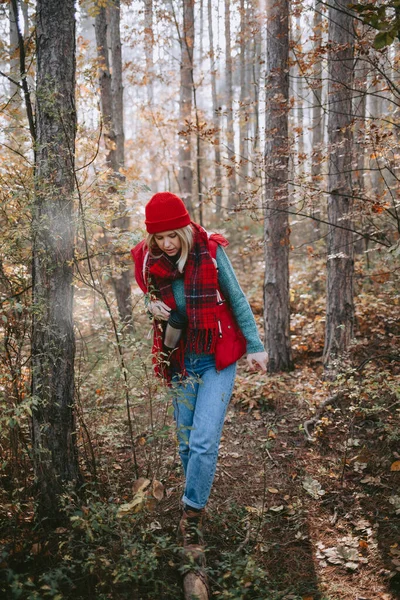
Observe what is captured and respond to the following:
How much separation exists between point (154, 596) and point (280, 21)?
659cm

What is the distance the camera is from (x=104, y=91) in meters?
8.11

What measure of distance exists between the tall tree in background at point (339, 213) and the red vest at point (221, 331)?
2671 millimetres

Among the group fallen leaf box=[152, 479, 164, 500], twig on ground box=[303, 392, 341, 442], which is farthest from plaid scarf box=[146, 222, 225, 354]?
twig on ground box=[303, 392, 341, 442]

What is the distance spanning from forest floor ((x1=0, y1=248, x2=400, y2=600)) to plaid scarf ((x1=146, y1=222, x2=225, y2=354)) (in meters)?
0.59

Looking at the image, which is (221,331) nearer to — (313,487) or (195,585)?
(195,585)

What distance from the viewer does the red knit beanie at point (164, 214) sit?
2.81m

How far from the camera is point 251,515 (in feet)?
11.1

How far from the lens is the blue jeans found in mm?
2842

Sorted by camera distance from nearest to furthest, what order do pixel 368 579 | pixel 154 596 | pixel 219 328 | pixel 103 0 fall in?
pixel 154 596, pixel 368 579, pixel 219 328, pixel 103 0

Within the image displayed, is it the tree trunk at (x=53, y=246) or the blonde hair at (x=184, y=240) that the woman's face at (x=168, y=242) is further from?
the tree trunk at (x=53, y=246)

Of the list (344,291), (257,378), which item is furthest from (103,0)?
(257,378)

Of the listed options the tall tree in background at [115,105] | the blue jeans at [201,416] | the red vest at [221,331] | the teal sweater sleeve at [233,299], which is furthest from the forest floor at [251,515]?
the tall tree in background at [115,105]

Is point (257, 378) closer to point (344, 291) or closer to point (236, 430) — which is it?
point (236, 430)

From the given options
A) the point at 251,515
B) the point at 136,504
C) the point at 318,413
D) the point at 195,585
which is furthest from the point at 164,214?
the point at 318,413
